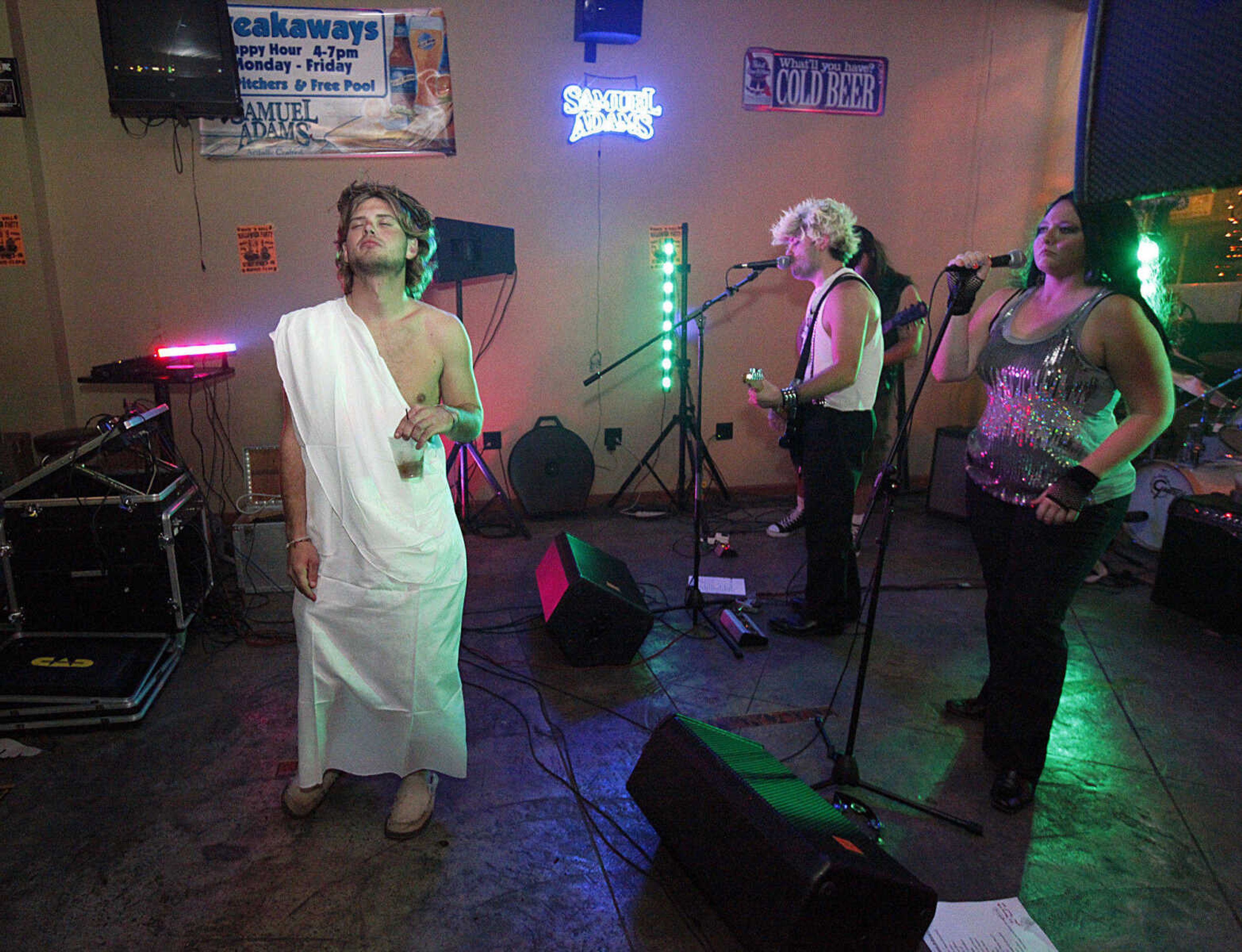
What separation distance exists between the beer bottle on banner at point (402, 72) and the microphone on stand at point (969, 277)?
4.20 m

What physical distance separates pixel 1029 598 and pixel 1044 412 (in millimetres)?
541

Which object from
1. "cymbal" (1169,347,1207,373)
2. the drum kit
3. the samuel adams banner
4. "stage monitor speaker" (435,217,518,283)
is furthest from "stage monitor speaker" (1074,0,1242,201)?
the samuel adams banner

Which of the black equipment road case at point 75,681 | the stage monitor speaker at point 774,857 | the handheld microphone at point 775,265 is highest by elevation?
the handheld microphone at point 775,265

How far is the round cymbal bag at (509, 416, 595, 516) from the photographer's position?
204 inches

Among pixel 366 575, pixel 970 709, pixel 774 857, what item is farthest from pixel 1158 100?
pixel 970 709

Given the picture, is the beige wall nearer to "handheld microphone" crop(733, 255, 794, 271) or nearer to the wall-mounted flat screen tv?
the wall-mounted flat screen tv

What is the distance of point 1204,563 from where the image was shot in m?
3.63

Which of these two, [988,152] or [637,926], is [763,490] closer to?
[988,152]

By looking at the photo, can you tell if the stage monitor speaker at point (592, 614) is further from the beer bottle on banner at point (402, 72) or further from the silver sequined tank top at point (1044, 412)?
the beer bottle on banner at point (402, 72)

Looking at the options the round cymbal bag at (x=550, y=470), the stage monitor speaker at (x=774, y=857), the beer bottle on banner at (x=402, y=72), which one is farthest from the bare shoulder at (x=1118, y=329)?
the beer bottle on banner at (x=402, y=72)

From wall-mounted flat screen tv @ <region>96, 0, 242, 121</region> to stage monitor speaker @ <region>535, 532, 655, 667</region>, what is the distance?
3622 millimetres

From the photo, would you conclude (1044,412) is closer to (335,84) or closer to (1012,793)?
(1012,793)

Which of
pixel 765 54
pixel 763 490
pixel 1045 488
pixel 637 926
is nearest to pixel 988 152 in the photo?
pixel 765 54

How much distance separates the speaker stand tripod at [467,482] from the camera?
4.64 meters
